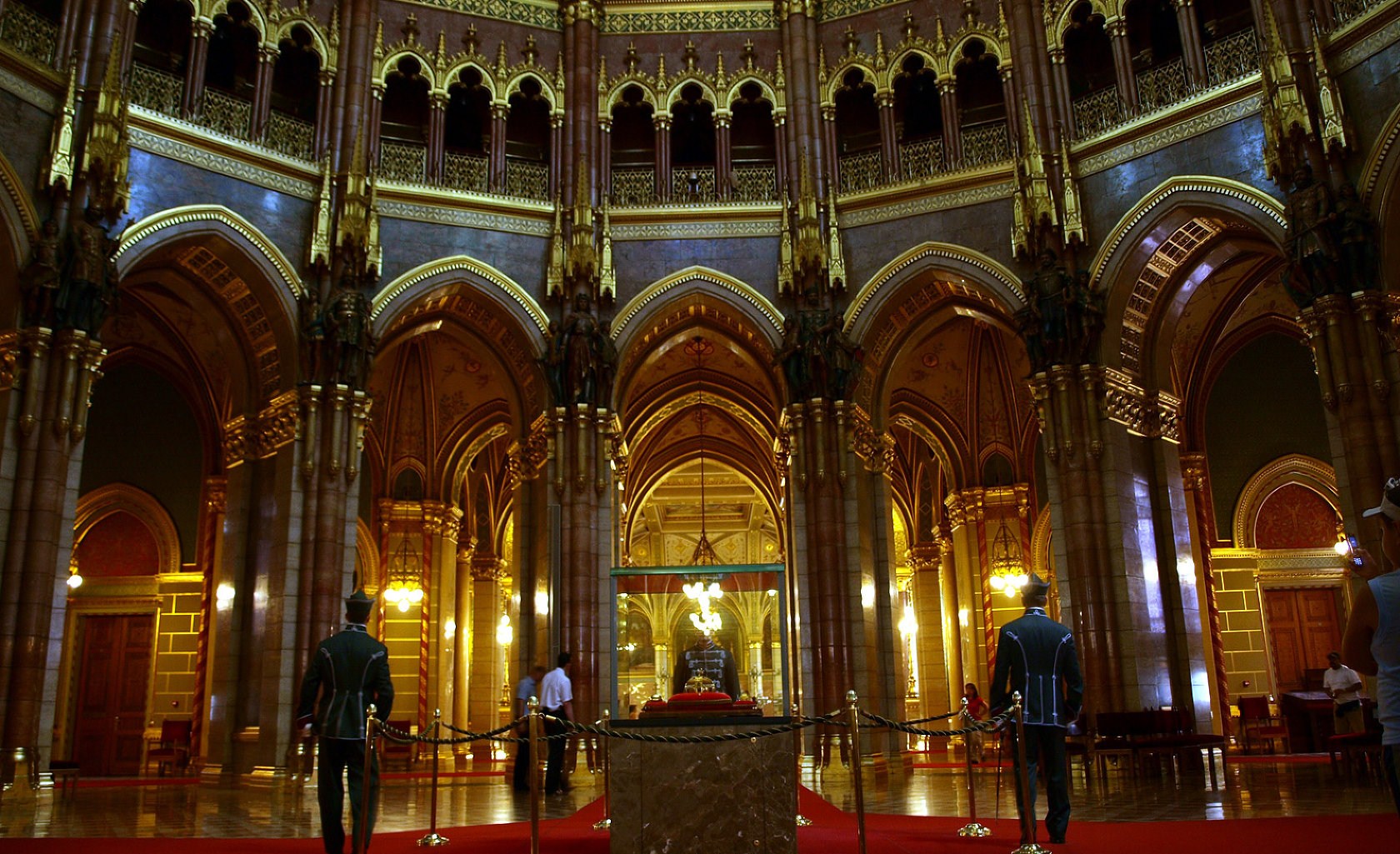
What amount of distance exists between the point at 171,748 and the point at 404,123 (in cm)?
1181

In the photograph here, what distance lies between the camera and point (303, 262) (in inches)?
732

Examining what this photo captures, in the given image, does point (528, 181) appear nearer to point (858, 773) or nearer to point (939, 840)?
point (939, 840)

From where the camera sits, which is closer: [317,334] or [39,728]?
[39,728]

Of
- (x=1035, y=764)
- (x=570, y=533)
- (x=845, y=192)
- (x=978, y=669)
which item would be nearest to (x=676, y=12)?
(x=845, y=192)

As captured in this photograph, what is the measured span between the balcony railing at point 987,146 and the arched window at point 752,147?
3304 millimetres

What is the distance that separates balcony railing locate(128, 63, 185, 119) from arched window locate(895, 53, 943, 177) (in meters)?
A: 11.7

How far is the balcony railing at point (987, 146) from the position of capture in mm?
19484

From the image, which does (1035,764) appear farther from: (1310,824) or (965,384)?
(965,384)

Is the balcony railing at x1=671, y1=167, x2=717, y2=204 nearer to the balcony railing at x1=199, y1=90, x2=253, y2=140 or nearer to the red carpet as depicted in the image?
the balcony railing at x1=199, y1=90, x2=253, y2=140

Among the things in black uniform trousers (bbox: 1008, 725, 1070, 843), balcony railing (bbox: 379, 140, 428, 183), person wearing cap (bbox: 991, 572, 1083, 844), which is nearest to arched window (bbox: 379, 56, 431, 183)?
balcony railing (bbox: 379, 140, 428, 183)

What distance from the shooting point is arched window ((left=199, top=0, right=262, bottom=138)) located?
60.5 feet

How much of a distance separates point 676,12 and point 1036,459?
12385 millimetres

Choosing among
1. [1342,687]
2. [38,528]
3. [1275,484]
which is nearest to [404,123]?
[38,528]

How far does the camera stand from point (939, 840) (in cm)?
844
